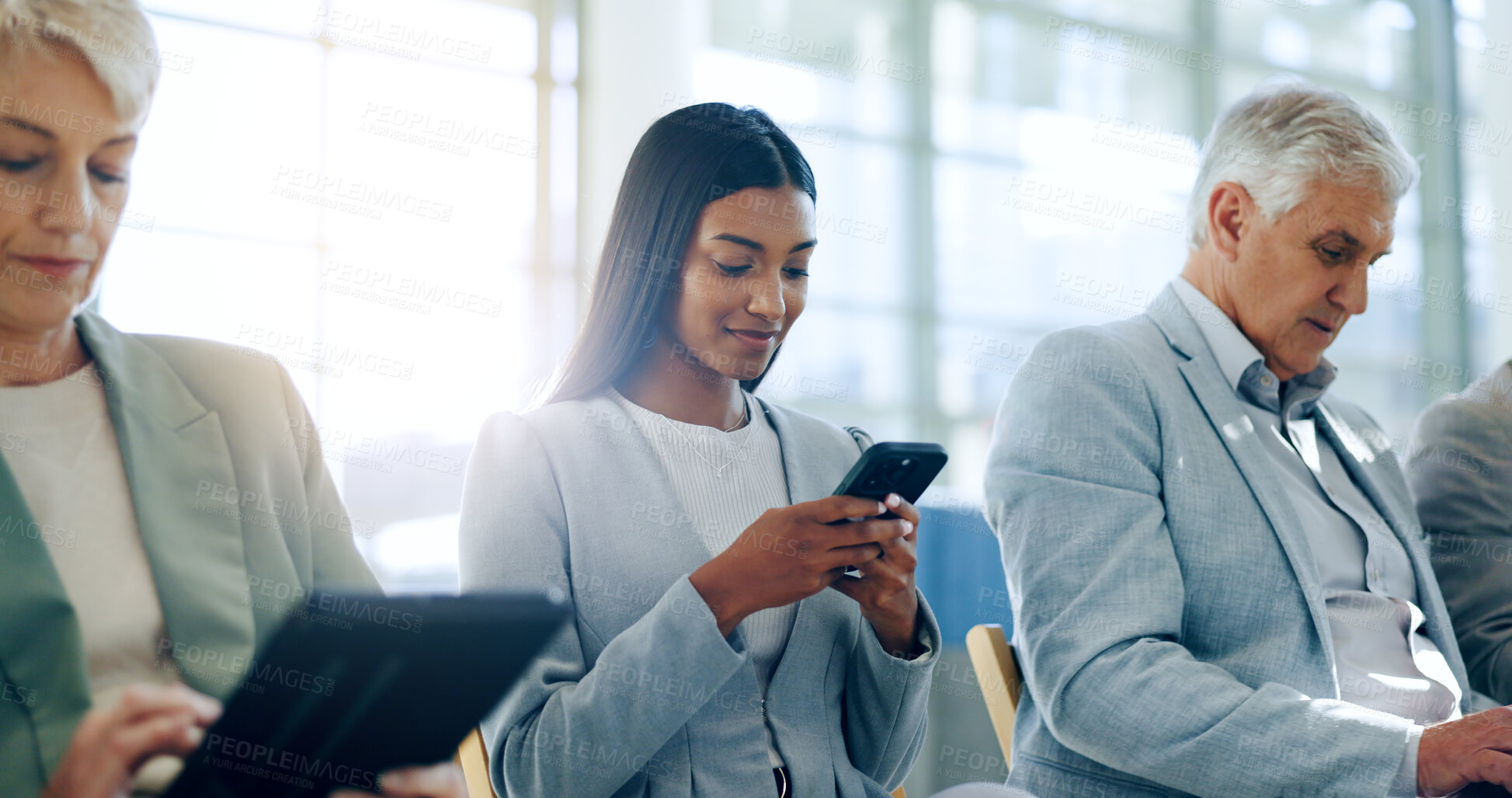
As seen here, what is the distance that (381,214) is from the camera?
3852 mm

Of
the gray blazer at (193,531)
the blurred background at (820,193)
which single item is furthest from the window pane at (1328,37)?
the gray blazer at (193,531)

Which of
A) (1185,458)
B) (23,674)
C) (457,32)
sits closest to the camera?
(23,674)

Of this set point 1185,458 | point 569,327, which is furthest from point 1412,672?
point 569,327

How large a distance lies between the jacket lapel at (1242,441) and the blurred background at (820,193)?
2.18 meters

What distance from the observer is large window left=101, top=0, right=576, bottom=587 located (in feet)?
11.2

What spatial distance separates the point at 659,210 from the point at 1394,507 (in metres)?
1.25

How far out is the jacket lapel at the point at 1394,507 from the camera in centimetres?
168

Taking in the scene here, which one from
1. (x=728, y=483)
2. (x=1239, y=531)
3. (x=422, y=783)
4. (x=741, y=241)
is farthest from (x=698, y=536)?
(x=1239, y=531)

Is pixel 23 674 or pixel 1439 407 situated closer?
pixel 23 674

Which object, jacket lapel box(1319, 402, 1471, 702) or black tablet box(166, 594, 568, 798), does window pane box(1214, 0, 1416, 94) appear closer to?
jacket lapel box(1319, 402, 1471, 702)

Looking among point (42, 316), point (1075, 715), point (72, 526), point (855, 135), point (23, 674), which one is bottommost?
point (1075, 715)

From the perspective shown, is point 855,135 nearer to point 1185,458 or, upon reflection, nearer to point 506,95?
point 506,95

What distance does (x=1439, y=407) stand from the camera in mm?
2027

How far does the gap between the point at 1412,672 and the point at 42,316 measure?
5.64 ft
